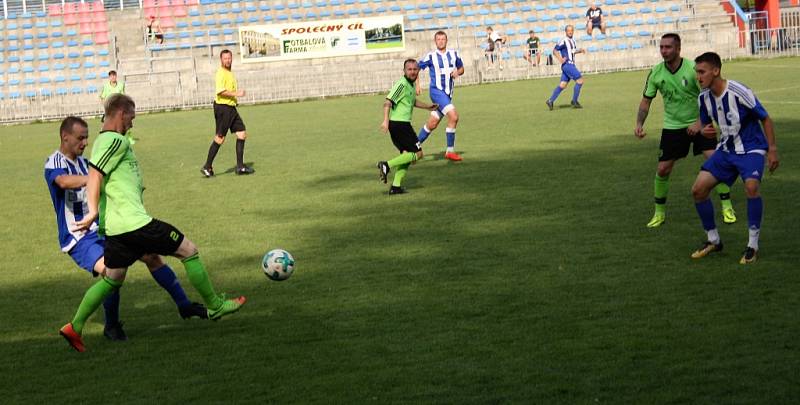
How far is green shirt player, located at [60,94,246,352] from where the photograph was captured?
7.22 metres

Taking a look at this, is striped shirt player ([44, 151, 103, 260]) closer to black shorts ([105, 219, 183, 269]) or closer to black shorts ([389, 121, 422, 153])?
black shorts ([105, 219, 183, 269])

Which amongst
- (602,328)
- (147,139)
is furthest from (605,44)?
(602,328)

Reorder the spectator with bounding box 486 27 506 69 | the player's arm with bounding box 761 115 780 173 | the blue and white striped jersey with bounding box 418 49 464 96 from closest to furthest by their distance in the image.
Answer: the player's arm with bounding box 761 115 780 173 < the blue and white striped jersey with bounding box 418 49 464 96 < the spectator with bounding box 486 27 506 69

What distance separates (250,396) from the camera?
20.3ft

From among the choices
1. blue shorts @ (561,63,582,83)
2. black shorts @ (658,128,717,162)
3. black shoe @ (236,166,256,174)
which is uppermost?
blue shorts @ (561,63,582,83)

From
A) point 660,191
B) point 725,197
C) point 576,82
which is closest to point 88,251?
point 660,191

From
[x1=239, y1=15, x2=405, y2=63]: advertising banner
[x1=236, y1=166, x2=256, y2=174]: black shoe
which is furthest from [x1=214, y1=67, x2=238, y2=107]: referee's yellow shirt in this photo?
[x1=239, y1=15, x2=405, y2=63]: advertising banner

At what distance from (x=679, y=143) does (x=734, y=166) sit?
1.73 metres

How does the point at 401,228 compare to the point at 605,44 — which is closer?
the point at 401,228

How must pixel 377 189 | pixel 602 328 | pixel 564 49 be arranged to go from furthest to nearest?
pixel 564 49 < pixel 377 189 < pixel 602 328

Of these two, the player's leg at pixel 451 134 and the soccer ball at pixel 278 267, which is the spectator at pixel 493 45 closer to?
the player's leg at pixel 451 134

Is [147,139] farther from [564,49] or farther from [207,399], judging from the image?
[207,399]

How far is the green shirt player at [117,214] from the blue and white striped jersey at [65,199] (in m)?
0.23

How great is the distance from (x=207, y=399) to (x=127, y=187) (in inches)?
74.4
